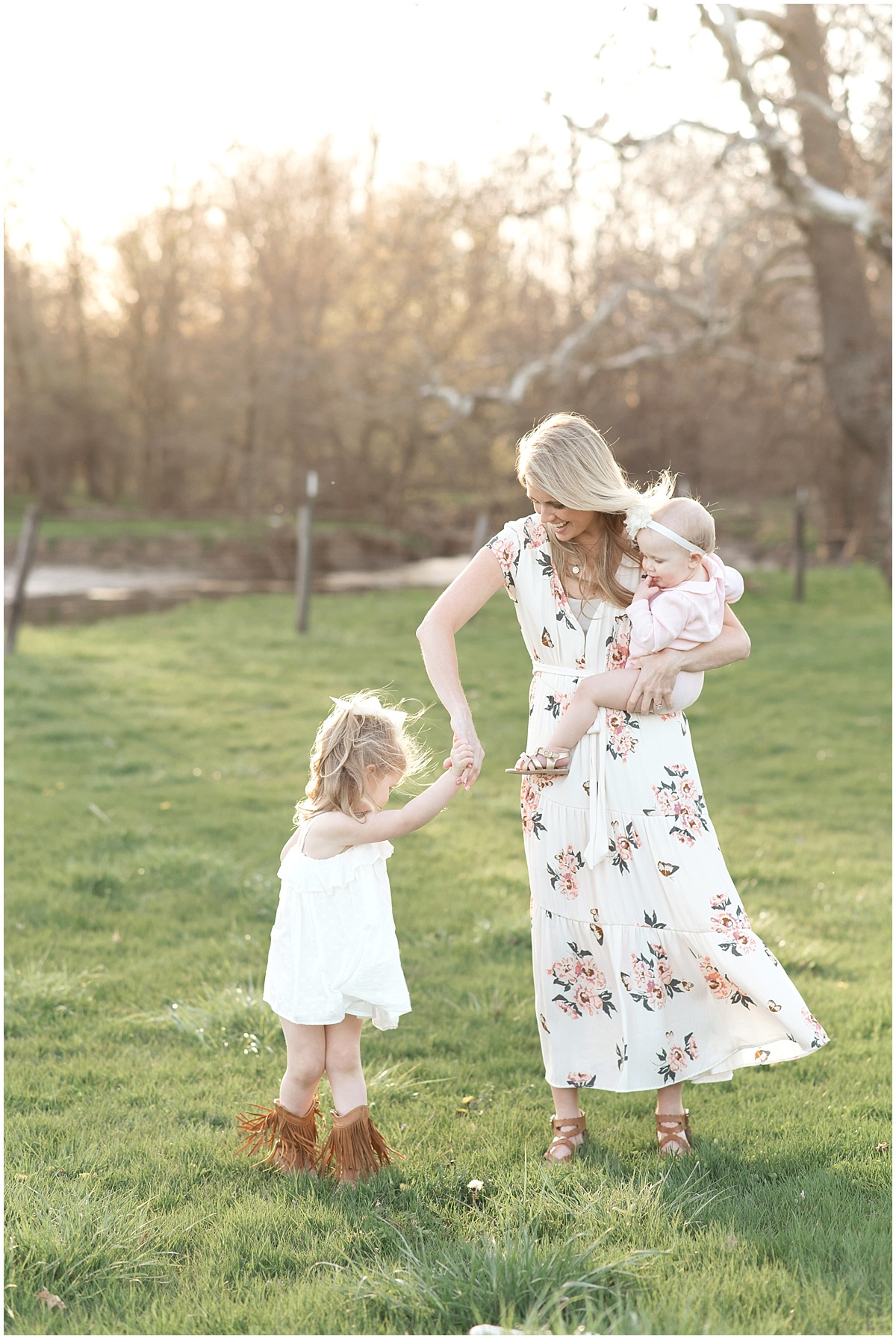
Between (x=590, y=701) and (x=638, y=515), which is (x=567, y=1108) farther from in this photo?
(x=638, y=515)

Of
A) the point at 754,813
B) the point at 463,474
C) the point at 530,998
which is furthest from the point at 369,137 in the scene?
the point at 530,998

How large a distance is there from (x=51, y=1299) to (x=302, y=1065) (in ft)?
2.67

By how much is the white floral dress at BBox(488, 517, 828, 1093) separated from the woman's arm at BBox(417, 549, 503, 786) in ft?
0.18

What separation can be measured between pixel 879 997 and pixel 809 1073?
0.83 m

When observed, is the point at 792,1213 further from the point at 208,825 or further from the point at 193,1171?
the point at 208,825

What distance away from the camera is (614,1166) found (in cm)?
321

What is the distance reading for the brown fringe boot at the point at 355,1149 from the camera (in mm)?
3119

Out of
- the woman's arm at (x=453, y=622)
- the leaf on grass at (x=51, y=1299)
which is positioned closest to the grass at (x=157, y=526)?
the woman's arm at (x=453, y=622)

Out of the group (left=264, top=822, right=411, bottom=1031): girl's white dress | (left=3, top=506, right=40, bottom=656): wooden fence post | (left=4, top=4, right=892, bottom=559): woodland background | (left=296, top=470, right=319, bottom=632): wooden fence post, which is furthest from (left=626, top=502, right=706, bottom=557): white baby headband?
(left=296, top=470, right=319, bottom=632): wooden fence post

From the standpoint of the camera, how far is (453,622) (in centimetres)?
328

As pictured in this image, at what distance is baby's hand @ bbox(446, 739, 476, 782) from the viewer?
310 cm

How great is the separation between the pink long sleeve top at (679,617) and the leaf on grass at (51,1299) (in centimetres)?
204

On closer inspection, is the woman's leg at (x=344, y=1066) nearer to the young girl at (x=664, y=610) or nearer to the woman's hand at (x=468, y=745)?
the woman's hand at (x=468, y=745)

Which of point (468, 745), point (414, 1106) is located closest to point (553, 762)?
point (468, 745)
